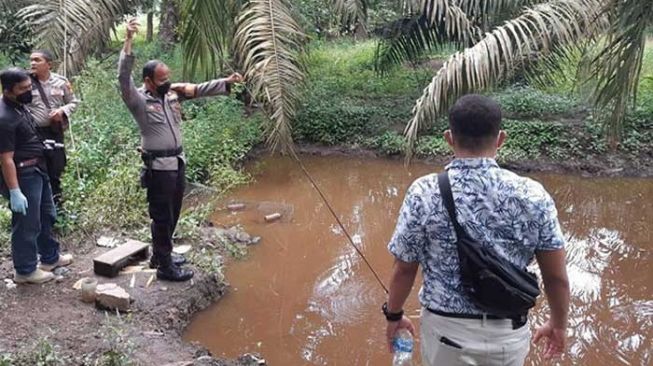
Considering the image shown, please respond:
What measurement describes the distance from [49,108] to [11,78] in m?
0.65

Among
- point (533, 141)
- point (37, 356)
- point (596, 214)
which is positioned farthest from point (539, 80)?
point (37, 356)

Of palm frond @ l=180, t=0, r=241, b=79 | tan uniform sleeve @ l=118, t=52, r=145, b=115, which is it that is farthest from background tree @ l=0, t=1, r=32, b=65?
palm frond @ l=180, t=0, r=241, b=79

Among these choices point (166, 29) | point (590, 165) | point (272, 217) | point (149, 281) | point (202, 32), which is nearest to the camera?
point (202, 32)

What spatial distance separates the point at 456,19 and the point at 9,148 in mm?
5932

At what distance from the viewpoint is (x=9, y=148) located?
12.6 ft

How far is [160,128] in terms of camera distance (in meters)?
4.20

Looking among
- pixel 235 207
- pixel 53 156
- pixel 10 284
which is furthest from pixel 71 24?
pixel 10 284

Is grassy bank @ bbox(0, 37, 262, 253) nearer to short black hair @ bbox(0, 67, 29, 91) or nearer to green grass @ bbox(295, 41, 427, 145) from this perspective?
green grass @ bbox(295, 41, 427, 145)

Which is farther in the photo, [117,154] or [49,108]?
[117,154]

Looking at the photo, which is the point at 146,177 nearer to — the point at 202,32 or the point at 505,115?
the point at 202,32

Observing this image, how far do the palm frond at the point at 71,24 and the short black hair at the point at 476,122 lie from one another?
4.89 meters

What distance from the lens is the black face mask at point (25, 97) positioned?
394 cm

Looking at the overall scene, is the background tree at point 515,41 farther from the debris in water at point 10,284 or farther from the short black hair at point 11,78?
the debris in water at point 10,284

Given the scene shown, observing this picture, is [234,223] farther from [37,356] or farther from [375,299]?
[37,356]
